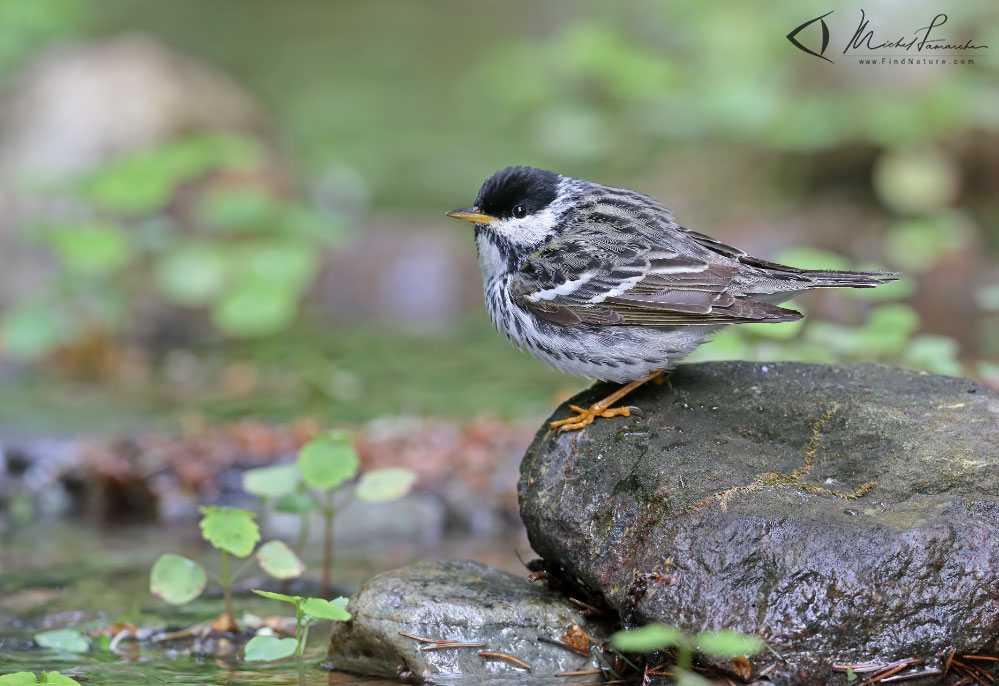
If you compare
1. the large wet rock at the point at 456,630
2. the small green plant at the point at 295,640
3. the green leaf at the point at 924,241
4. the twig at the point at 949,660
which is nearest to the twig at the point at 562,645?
the large wet rock at the point at 456,630

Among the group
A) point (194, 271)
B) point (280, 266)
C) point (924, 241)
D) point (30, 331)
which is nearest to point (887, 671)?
point (280, 266)

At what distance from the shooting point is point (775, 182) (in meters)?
13.0

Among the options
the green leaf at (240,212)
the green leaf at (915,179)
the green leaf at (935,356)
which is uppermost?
the green leaf at (915,179)

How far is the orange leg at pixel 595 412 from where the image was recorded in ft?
15.8

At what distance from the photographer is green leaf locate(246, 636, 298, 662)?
4.32m

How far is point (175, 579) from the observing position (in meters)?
5.07

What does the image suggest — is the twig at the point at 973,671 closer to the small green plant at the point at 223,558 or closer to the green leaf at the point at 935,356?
the green leaf at the point at 935,356

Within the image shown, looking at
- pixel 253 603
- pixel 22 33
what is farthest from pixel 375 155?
pixel 253 603

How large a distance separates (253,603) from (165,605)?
428 mm

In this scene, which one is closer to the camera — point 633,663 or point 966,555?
point 966,555

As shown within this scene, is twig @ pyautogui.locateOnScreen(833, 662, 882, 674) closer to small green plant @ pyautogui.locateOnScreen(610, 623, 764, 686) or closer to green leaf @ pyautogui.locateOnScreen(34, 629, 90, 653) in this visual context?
small green plant @ pyautogui.locateOnScreen(610, 623, 764, 686)

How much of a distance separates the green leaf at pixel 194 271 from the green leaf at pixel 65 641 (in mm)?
5050

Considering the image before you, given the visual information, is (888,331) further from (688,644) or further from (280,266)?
(280,266)

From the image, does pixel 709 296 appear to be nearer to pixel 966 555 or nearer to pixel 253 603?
pixel 966 555
